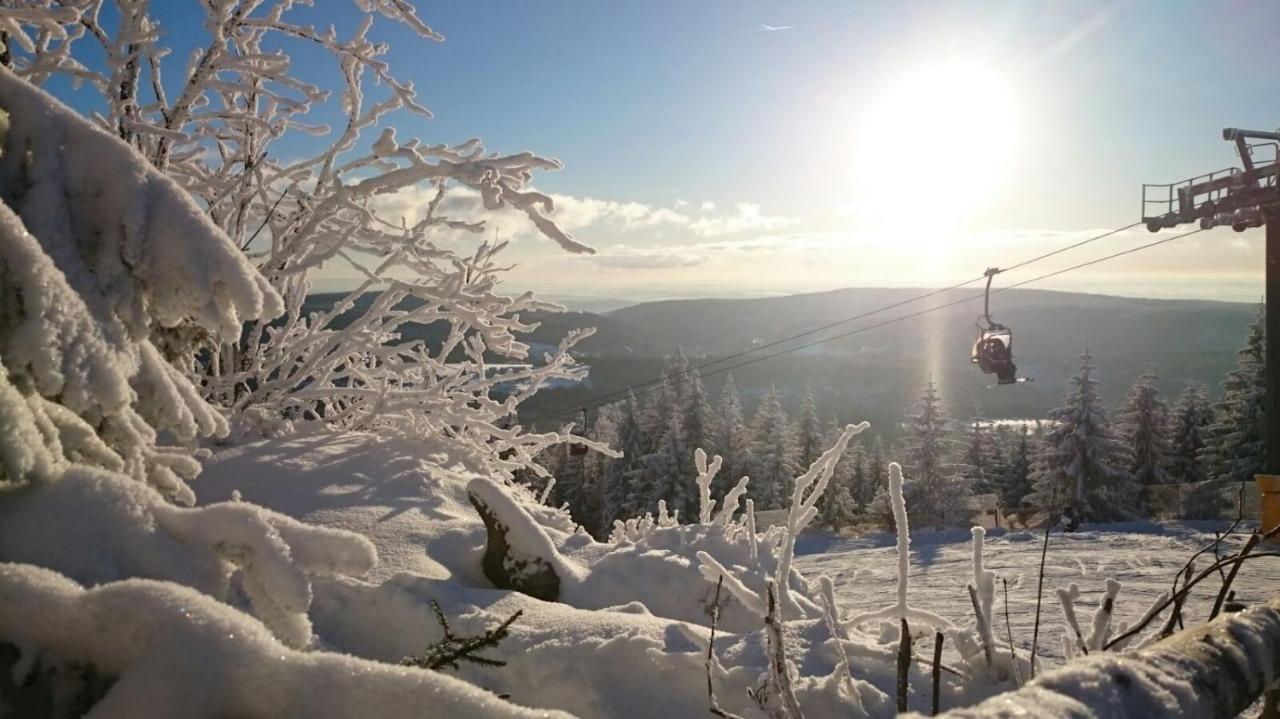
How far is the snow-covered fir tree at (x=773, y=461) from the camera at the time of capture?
→ 41781 millimetres

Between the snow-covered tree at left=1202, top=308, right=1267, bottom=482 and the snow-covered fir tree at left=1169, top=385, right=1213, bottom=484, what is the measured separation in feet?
14.6

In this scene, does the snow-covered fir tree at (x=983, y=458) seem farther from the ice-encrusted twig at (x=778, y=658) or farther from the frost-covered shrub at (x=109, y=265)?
the frost-covered shrub at (x=109, y=265)

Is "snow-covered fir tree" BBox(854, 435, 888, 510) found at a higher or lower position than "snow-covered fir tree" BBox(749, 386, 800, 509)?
lower

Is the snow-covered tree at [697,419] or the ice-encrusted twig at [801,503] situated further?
the snow-covered tree at [697,419]

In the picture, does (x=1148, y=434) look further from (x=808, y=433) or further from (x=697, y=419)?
(x=697, y=419)

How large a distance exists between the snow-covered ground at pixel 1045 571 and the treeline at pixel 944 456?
16.8 meters

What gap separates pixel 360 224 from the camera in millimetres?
5668

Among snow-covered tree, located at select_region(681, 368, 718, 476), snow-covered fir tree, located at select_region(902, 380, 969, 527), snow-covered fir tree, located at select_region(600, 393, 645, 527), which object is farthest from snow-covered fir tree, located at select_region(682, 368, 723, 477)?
snow-covered fir tree, located at select_region(902, 380, 969, 527)

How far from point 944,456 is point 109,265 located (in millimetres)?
43434

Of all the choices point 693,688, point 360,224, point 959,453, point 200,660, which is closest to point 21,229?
point 200,660

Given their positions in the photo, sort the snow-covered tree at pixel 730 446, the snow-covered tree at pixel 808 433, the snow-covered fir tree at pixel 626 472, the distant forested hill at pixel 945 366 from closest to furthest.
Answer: the snow-covered fir tree at pixel 626 472, the snow-covered tree at pixel 730 446, the snow-covered tree at pixel 808 433, the distant forested hill at pixel 945 366

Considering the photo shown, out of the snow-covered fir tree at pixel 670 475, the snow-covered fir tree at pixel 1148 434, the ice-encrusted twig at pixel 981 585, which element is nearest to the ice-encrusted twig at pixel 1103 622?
the ice-encrusted twig at pixel 981 585

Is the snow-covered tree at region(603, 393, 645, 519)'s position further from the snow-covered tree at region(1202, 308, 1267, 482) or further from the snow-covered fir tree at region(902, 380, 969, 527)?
the snow-covered tree at region(1202, 308, 1267, 482)

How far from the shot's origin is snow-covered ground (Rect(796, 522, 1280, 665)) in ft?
19.1
